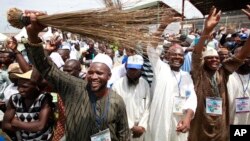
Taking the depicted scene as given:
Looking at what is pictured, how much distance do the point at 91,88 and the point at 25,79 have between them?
799mm

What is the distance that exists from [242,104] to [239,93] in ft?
0.44

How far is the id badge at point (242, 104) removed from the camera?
4.67m

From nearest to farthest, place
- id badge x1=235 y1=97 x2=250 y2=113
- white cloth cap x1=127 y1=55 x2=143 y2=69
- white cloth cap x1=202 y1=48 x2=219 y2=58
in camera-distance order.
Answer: white cloth cap x1=127 y1=55 x2=143 y2=69, white cloth cap x1=202 y1=48 x2=219 y2=58, id badge x1=235 y1=97 x2=250 y2=113

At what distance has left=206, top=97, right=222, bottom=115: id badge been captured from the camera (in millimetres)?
4508

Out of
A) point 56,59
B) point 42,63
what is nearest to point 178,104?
point 42,63

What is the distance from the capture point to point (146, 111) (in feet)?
14.2

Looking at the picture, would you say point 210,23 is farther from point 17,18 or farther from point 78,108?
point 17,18

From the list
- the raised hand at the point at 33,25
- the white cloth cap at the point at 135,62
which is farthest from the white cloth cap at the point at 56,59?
the raised hand at the point at 33,25

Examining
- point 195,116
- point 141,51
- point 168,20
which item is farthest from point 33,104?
point 195,116

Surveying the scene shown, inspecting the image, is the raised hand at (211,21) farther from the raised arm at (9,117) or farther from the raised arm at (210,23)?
the raised arm at (9,117)

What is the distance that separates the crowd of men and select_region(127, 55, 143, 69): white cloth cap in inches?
0.5

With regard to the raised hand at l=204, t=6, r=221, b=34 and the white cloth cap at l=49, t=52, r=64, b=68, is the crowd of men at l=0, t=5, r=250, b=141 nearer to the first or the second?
the raised hand at l=204, t=6, r=221, b=34

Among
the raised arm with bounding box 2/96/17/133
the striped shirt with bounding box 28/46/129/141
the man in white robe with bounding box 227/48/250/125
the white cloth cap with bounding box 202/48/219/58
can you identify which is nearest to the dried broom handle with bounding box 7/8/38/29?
the striped shirt with bounding box 28/46/129/141

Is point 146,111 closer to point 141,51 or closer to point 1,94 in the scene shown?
point 141,51
